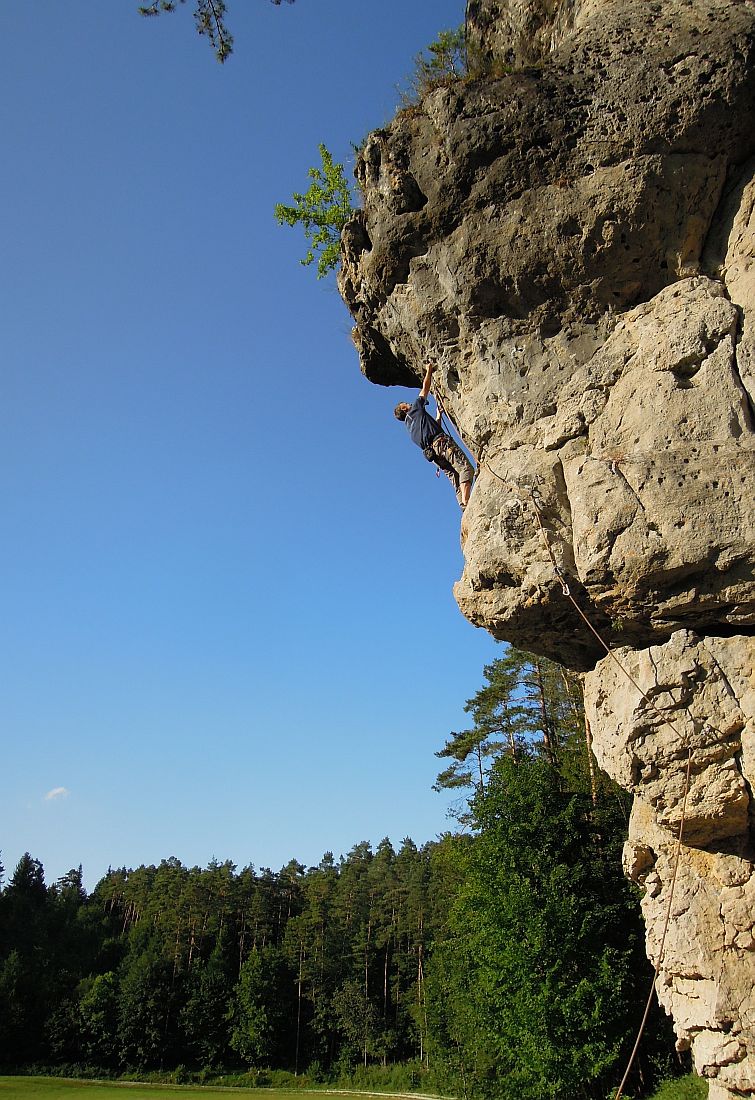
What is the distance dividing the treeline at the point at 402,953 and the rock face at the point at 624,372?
33.7ft

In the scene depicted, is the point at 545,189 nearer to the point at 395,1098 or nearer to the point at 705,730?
the point at 705,730

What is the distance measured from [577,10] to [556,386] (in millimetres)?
5007

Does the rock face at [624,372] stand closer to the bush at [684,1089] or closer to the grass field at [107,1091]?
the bush at [684,1089]

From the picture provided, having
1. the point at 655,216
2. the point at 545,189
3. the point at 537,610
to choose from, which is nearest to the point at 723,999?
the point at 537,610

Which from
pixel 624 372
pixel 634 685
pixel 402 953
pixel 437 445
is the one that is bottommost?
pixel 402 953

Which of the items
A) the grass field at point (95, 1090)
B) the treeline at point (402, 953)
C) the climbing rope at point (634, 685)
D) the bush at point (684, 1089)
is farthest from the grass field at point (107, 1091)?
the climbing rope at point (634, 685)

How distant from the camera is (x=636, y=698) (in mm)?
5926

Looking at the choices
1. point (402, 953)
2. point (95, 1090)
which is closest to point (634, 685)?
point (95, 1090)

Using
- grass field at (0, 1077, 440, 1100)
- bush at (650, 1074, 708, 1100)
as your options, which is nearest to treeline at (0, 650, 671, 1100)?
bush at (650, 1074, 708, 1100)

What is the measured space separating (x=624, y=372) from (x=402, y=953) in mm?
49781

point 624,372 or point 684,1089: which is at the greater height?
→ point 624,372

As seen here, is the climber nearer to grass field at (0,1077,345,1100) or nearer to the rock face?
the rock face

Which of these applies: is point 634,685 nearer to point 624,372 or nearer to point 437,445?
point 624,372

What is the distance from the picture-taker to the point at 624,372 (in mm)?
6723
